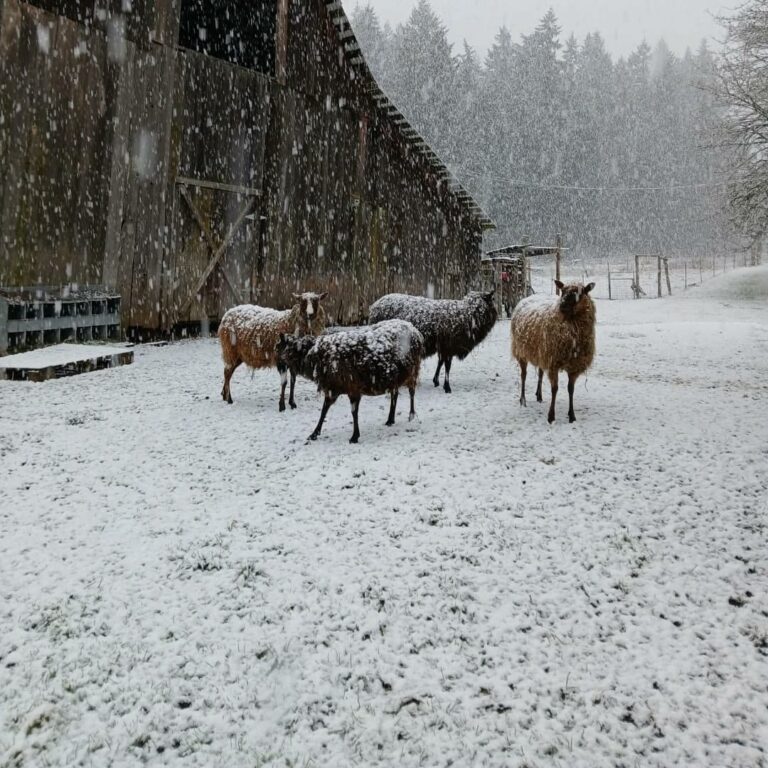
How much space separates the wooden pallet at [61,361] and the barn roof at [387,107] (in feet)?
36.8

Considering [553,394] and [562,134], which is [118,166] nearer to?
[553,394]

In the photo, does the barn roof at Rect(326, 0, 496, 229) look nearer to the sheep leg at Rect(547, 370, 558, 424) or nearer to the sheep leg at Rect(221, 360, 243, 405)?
the sheep leg at Rect(221, 360, 243, 405)

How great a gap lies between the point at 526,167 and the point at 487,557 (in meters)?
67.6

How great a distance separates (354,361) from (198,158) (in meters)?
9.53

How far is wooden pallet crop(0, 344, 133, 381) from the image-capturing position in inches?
354

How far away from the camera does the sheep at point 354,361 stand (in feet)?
22.1

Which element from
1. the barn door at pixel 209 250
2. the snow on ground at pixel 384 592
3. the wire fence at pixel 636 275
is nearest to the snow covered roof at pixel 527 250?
the wire fence at pixel 636 275

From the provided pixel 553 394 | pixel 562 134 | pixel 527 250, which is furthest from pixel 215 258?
pixel 562 134

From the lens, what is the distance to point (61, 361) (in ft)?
31.1

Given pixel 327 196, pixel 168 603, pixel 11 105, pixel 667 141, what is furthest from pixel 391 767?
pixel 667 141

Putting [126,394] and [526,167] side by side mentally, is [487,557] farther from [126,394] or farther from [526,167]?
[526,167]

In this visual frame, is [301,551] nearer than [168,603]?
No

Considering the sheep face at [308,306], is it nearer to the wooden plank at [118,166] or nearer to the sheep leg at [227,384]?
the sheep leg at [227,384]

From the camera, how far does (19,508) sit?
4.93m
